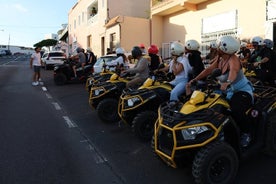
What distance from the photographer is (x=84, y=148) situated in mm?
5996

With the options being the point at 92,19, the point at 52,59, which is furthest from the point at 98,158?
the point at 92,19

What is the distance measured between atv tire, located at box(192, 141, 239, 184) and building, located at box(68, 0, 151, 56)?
19.7 meters

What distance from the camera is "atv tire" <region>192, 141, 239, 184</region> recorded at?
3966 mm

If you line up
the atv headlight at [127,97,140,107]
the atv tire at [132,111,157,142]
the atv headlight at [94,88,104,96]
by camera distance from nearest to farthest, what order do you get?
the atv tire at [132,111,157,142] → the atv headlight at [127,97,140,107] → the atv headlight at [94,88,104,96]

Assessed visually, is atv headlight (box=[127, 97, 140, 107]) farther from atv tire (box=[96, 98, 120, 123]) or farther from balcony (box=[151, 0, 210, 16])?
balcony (box=[151, 0, 210, 16])

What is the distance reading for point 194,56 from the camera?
644cm

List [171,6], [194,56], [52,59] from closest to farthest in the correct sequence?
[194,56], [171,6], [52,59]

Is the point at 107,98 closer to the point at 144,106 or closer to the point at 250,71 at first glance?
the point at 144,106

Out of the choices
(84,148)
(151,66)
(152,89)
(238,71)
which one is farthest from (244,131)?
(151,66)

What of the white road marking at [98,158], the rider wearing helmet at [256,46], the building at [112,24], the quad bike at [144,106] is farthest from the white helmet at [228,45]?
the building at [112,24]

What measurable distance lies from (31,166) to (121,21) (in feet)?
64.0

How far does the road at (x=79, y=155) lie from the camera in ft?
15.3

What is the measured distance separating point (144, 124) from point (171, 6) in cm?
1403

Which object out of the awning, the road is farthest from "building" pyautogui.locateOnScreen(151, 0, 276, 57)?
the road
